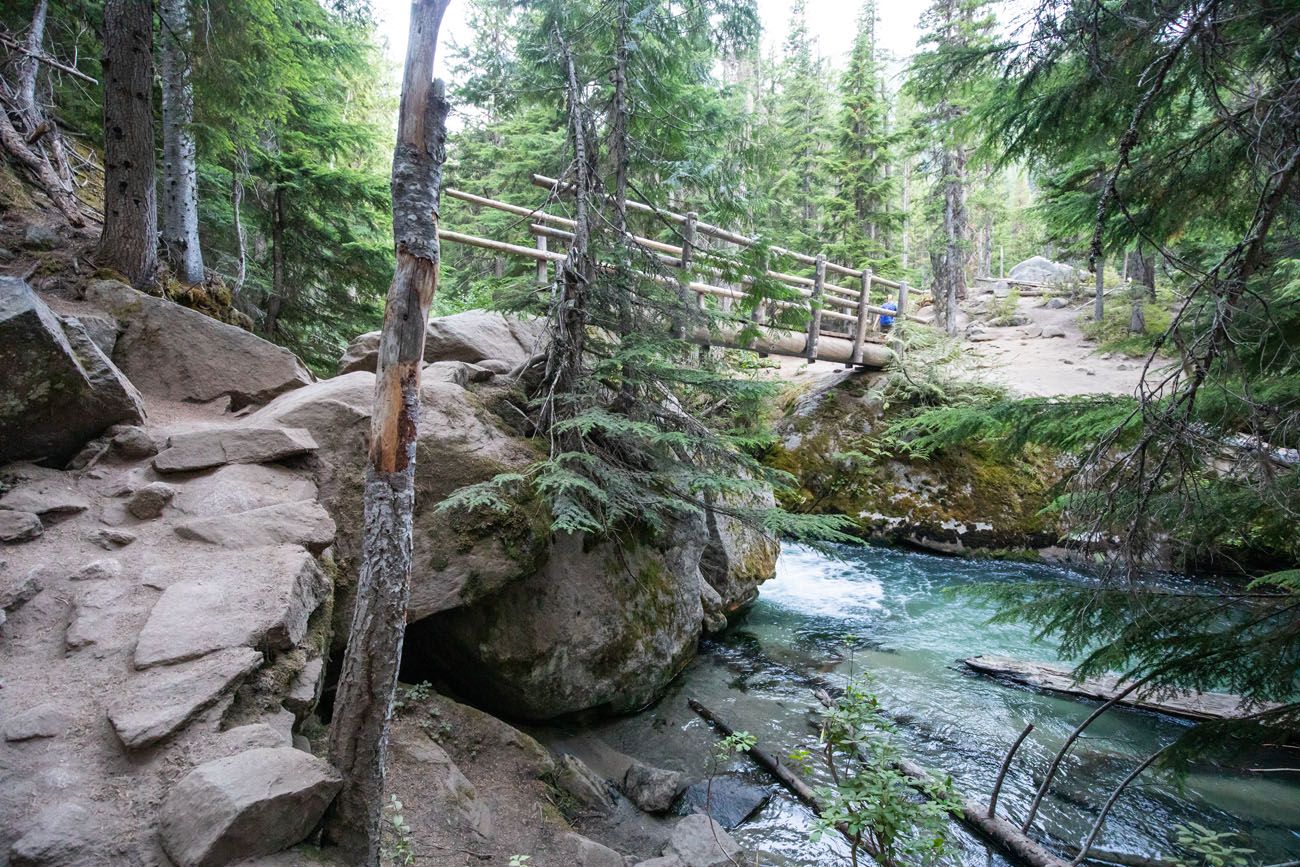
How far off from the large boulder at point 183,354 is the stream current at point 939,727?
4987 mm

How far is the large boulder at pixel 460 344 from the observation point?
7.21 metres

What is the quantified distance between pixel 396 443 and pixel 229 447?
2.77m

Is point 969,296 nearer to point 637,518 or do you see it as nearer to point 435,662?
point 637,518

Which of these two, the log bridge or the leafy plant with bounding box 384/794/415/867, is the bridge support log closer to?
the log bridge

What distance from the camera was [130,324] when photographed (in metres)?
6.06

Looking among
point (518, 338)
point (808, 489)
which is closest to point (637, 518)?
point (518, 338)

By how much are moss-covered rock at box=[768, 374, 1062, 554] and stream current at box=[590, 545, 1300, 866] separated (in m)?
2.52

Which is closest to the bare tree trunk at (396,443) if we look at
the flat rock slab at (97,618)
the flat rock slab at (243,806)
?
the flat rock slab at (243,806)

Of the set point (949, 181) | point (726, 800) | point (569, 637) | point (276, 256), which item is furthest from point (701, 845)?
point (949, 181)

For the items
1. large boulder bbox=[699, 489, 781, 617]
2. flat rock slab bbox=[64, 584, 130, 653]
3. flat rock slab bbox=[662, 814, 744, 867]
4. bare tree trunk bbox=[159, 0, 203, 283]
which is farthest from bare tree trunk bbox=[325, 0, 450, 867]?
bare tree trunk bbox=[159, 0, 203, 283]

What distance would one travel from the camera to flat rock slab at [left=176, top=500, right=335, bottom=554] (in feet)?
13.1

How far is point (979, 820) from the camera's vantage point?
443 cm

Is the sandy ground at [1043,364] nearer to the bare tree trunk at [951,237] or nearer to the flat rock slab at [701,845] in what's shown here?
the bare tree trunk at [951,237]

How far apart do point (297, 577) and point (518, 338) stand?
16.6 ft
